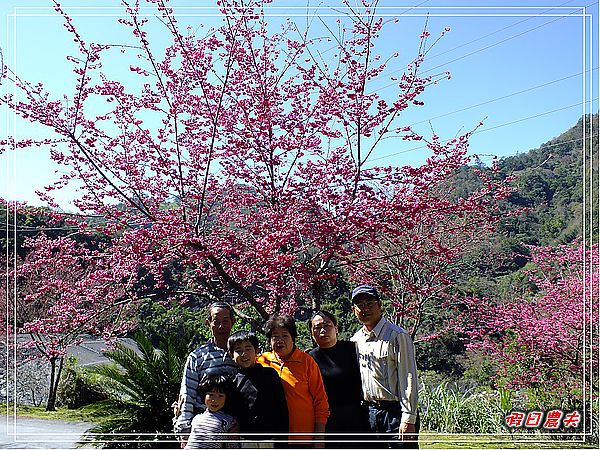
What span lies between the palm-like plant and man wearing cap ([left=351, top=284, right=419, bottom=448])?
5.47 ft

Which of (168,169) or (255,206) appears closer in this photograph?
(168,169)

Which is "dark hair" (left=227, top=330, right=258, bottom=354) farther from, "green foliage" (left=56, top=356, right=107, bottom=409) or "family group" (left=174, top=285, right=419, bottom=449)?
"green foliage" (left=56, top=356, right=107, bottom=409)

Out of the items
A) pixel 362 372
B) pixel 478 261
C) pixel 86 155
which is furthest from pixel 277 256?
Answer: pixel 478 261

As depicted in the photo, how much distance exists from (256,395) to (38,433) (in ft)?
8.63

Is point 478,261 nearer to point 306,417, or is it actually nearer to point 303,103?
point 303,103

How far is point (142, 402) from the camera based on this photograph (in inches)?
158

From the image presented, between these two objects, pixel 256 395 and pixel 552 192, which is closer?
pixel 256 395

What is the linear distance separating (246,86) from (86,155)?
3.73 ft

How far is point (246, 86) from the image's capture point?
162 inches

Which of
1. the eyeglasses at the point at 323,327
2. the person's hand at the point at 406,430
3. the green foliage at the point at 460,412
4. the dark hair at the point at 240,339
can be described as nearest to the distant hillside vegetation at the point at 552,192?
the green foliage at the point at 460,412

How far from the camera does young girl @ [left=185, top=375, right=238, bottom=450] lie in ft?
8.55

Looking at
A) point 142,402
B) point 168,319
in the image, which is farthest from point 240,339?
point 168,319

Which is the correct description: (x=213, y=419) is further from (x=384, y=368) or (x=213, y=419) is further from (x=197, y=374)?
(x=384, y=368)

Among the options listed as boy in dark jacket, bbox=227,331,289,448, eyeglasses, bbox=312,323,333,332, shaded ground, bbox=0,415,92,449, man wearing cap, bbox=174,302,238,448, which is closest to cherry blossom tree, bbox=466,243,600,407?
eyeglasses, bbox=312,323,333,332
